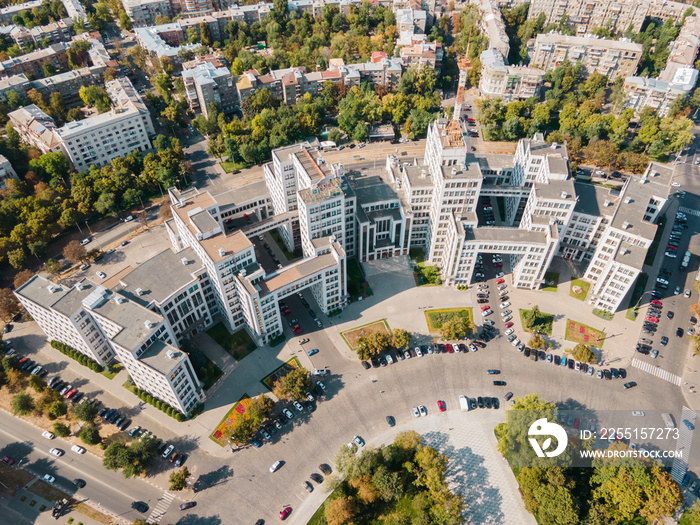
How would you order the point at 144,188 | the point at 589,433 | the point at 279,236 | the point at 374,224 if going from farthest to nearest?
1. the point at 144,188
2. the point at 279,236
3. the point at 374,224
4. the point at 589,433

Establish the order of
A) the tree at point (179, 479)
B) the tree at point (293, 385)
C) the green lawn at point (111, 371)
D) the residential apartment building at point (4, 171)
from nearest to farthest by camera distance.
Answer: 1. the tree at point (179, 479)
2. the tree at point (293, 385)
3. the green lawn at point (111, 371)
4. the residential apartment building at point (4, 171)

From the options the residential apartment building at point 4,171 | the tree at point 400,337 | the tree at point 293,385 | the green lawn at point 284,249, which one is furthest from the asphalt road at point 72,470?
the residential apartment building at point 4,171

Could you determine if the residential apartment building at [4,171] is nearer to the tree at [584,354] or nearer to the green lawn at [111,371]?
the green lawn at [111,371]

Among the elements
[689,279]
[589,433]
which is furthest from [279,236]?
[689,279]

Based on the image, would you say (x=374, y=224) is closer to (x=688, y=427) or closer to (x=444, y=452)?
(x=444, y=452)

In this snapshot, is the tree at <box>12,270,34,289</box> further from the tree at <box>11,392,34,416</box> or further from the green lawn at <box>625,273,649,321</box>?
the green lawn at <box>625,273,649,321</box>

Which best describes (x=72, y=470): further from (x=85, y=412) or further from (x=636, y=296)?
(x=636, y=296)

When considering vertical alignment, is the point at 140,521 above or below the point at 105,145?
below
